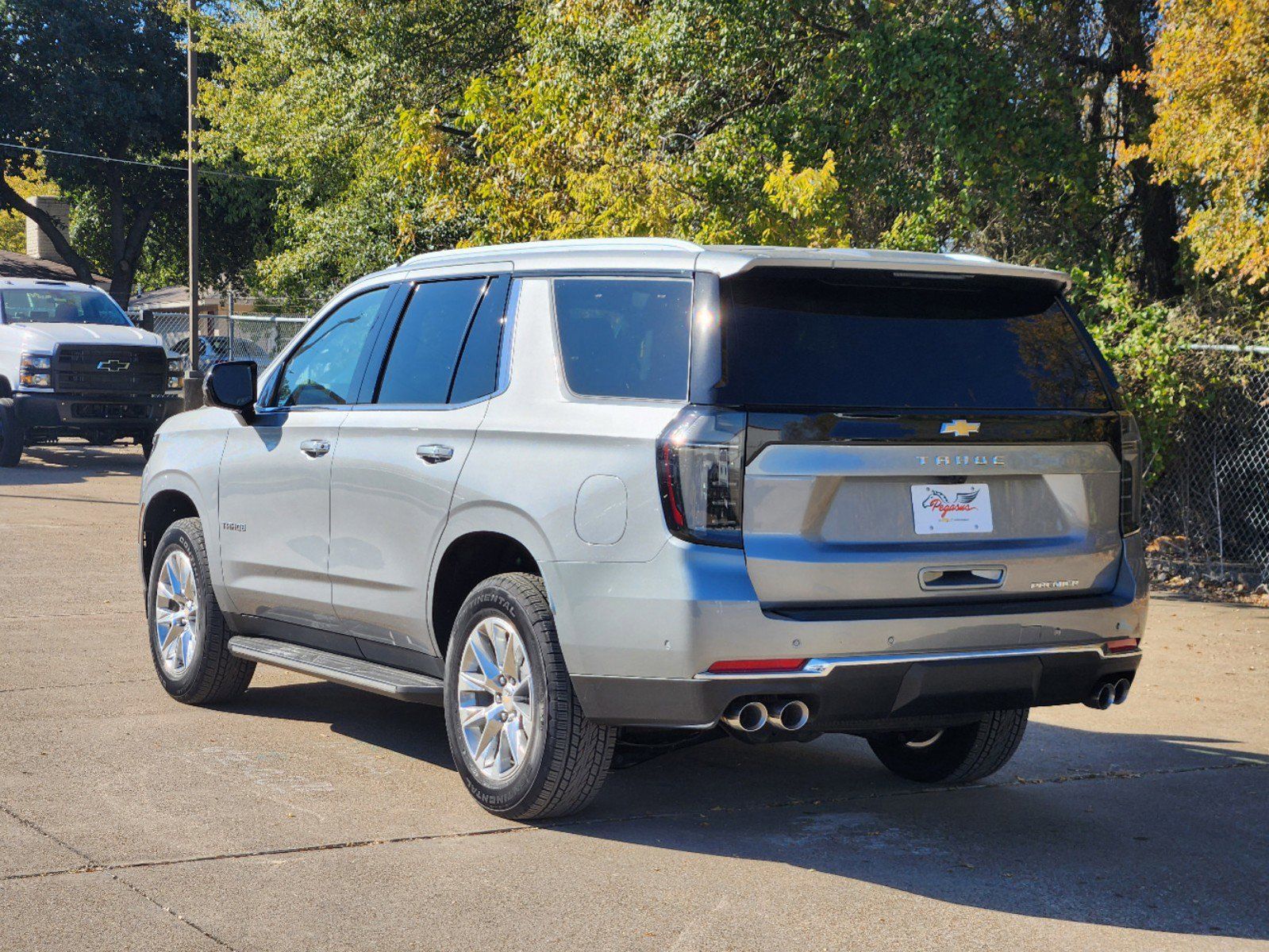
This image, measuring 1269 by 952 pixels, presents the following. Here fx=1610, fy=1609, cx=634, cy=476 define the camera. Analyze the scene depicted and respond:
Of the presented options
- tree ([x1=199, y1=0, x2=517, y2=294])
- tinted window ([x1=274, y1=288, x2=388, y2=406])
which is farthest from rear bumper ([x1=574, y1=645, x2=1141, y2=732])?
tree ([x1=199, y1=0, x2=517, y2=294])

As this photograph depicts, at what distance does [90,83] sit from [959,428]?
144ft

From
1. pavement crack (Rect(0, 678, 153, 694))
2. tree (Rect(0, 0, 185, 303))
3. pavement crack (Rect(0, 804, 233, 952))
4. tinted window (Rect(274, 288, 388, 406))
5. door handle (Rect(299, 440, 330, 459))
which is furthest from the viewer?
tree (Rect(0, 0, 185, 303))

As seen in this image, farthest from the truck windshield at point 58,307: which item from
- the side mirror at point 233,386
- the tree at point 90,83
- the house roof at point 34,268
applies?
the house roof at point 34,268

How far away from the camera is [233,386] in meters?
7.10

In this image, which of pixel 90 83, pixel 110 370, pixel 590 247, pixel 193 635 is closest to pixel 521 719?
pixel 590 247

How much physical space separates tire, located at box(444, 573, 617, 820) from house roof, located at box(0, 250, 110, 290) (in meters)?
42.6

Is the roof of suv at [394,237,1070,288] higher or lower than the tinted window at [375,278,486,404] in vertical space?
higher

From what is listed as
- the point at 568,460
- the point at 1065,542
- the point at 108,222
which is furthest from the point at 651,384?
the point at 108,222

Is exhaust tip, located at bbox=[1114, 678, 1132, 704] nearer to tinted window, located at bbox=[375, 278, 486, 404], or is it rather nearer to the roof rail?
the roof rail

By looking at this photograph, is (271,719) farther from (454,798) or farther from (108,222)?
(108,222)

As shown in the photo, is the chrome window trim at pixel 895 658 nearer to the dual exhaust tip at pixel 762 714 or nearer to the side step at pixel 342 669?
the dual exhaust tip at pixel 762 714

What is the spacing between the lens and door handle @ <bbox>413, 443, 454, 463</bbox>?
5.91 meters

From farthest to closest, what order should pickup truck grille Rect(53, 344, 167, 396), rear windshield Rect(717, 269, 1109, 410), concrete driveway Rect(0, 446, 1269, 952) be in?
pickup truck grille Rect(53, 344, 167, 396) < rear windshield Rect(717, 269, 1109, 410) < concrete driveway Rect(0, 446, 1269, 952)

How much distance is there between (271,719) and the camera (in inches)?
290
